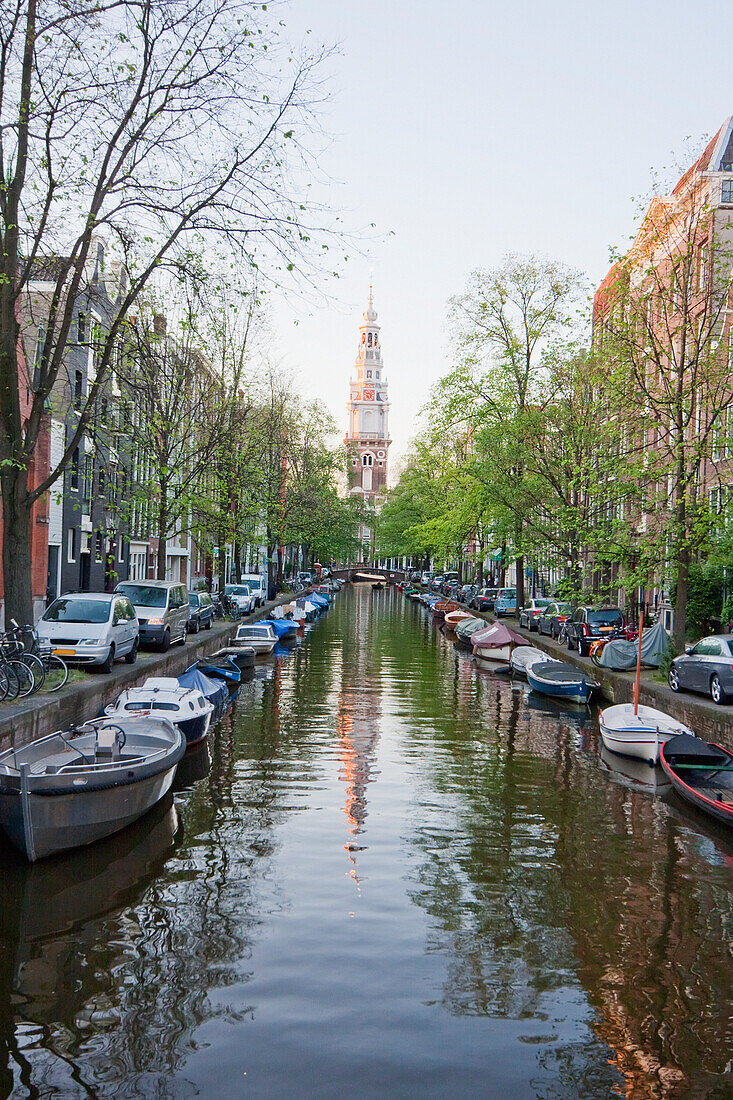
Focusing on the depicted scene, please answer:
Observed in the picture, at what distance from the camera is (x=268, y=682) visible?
32531mm

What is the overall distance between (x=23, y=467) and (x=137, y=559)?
42.1m

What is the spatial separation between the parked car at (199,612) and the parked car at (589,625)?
14473 mm

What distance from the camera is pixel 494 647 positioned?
41.0m

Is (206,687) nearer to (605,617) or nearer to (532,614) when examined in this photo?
(605,617)

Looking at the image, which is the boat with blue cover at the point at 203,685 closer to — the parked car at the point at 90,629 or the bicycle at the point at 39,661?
the parked car at the point at 90,629

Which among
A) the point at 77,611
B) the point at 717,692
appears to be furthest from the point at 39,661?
the point at 717,692

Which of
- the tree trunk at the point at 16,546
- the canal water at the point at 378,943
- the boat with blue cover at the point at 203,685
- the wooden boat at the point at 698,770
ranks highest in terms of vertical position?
the tree trunk at the point at 16,546

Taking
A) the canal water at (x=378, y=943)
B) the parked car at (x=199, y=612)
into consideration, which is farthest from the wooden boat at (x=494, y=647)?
the canal water at (x=378, y=943)

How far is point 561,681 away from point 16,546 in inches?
644

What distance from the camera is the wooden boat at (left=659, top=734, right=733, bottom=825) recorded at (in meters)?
15.9

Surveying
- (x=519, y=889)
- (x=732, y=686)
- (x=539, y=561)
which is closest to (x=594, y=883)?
(x=519, y=889)

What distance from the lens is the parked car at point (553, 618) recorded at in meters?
42.6

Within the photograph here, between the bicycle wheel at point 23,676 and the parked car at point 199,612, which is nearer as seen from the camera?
the bicycle wheel at point 23,676

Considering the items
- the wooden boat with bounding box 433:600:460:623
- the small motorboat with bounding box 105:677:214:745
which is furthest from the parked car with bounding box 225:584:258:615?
the small motorboat with bounding box 105:677:214:745
